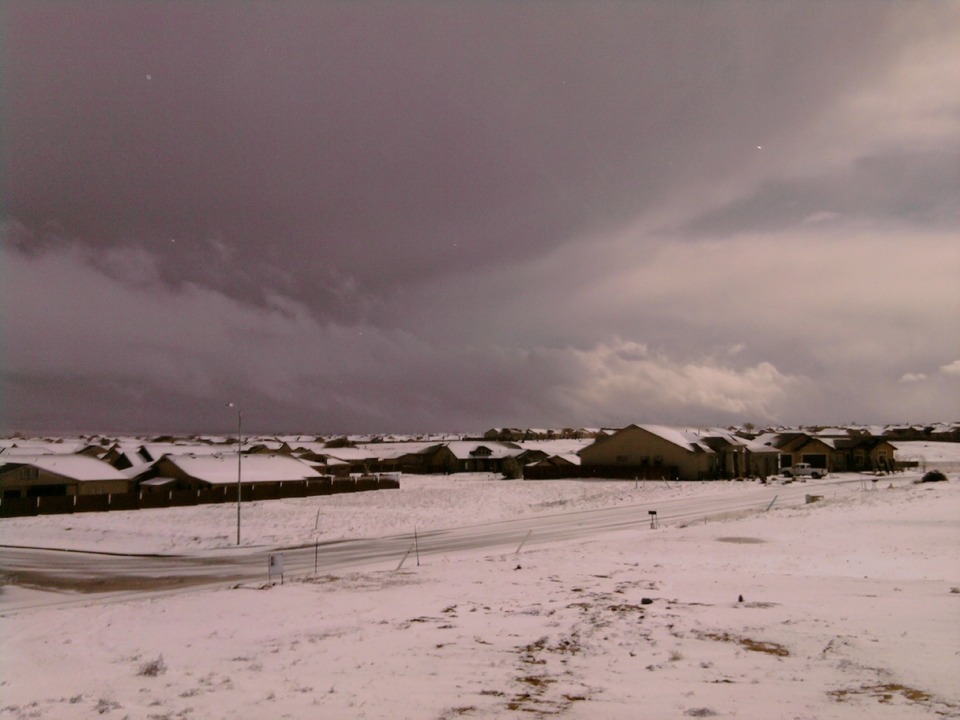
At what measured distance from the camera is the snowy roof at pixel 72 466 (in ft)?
217

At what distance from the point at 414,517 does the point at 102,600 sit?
26.5 meters

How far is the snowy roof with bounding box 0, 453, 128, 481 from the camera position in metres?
66.1

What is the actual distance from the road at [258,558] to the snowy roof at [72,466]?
98.1 feet

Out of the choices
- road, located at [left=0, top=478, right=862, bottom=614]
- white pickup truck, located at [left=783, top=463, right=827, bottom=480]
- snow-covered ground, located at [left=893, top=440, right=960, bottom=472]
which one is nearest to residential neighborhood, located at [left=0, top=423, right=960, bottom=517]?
white pickup truck, located at [left=783, top=463, right=827, bottom=480]

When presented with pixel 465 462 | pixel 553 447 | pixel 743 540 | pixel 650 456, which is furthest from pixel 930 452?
pixel 743 540

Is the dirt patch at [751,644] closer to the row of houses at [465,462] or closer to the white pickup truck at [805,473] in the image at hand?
the row of houses at [465,462]

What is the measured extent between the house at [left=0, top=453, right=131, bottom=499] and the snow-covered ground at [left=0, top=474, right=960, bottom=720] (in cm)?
4987

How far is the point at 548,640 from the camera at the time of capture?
13.4 metres

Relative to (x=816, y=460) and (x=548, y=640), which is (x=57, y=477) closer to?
(x=548, y=640)

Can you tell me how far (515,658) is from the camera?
12.2m

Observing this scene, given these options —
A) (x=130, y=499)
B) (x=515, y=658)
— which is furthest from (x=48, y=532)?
(x=515, y=658)

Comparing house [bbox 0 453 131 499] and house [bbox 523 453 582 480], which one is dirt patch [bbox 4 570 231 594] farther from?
house [bbox 523 453 582 480]

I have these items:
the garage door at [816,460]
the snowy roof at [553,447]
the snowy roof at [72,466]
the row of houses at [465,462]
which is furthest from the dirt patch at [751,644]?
the garage door at [816,460]

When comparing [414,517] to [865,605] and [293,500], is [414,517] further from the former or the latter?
[865,605]
